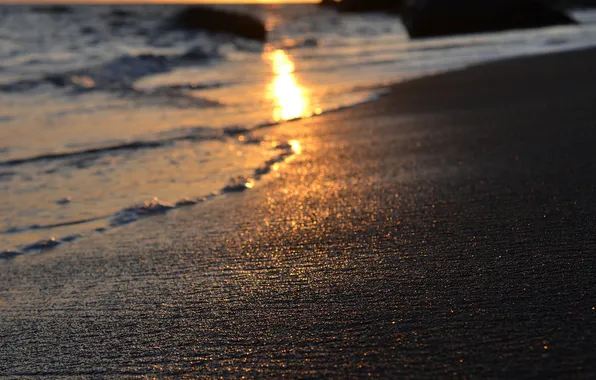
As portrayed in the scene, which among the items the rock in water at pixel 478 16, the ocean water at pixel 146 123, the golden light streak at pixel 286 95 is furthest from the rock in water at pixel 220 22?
the golden light streak at pixel 286 95

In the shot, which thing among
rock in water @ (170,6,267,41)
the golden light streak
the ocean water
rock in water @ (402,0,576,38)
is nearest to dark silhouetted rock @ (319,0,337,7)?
rock in water @ (170,6,267,41)

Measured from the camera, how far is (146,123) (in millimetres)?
5551

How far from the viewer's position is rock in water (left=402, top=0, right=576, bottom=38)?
1892 cm

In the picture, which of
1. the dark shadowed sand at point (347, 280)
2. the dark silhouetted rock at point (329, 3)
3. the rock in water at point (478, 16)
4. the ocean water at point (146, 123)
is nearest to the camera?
the dark shadowed sand at point (347, 280)

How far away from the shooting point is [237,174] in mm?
3594

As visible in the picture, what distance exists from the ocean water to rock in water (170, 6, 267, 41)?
780 centimetres

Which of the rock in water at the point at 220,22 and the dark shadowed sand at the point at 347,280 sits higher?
the dark shadowed sand at the point at 347,280

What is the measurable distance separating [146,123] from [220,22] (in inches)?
681

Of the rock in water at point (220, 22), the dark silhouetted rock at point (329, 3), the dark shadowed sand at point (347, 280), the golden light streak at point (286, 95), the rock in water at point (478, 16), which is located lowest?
the dark silhouetted rock at point (329, 3)

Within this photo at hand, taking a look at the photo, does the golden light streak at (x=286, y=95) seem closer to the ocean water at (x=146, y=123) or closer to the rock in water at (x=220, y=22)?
the ocean water at (x=146, y=123)

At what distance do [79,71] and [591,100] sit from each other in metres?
7.95

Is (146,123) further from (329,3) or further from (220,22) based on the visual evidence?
(329,3)

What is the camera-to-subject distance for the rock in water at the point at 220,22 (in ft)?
68.5

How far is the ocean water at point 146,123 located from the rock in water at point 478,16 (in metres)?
6.06
